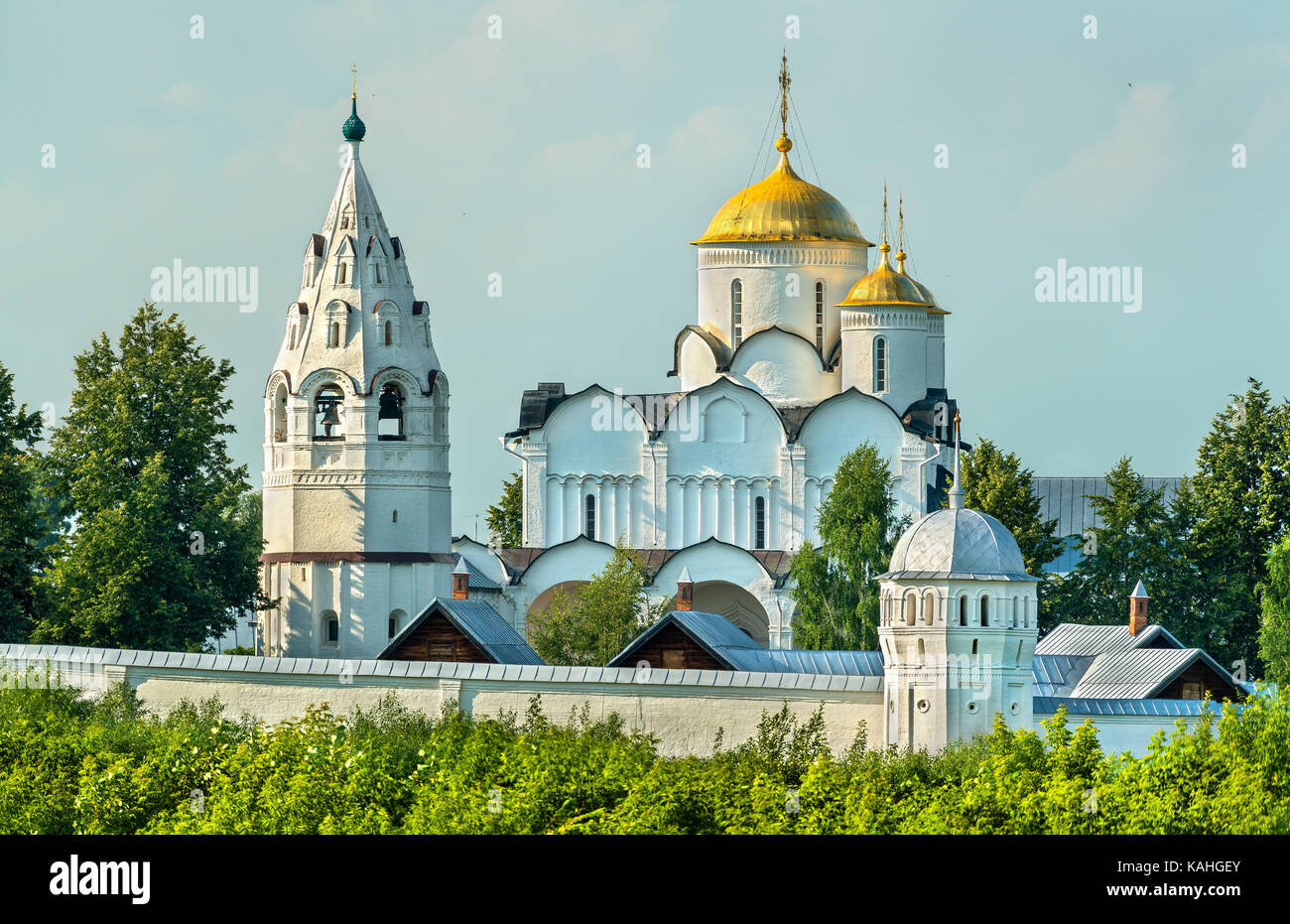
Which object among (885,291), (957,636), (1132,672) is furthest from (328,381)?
(957,636)

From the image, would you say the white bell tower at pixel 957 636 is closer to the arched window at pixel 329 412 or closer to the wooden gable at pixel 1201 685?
the wooden gable at pixel 1201 685

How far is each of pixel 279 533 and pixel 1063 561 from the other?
1138 inches

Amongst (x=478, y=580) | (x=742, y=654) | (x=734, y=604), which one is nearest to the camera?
(x=742, y=654)

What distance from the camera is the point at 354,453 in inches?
1810

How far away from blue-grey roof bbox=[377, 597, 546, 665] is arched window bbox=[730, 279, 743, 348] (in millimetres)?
17511

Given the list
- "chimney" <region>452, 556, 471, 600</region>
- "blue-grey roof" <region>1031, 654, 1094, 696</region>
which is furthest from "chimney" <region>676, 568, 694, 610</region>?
"blue-grey roof" <region>1031, 654, 1094, 696</region>

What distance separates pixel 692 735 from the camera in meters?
31.3

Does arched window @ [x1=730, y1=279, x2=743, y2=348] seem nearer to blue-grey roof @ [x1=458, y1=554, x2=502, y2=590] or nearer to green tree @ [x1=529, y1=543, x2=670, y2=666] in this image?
blue-grey roof @ [x1=458, y1=554, x2=502, y2=590]

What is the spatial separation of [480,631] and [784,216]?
19599mm

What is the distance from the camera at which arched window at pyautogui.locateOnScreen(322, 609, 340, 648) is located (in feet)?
150

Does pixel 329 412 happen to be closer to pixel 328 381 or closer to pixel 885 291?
pixel 328 381

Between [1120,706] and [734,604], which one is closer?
[1120,706]

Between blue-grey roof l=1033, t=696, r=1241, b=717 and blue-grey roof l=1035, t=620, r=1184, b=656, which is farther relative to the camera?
blue-grey roof l=1035, t=620, r=1184, b=656
